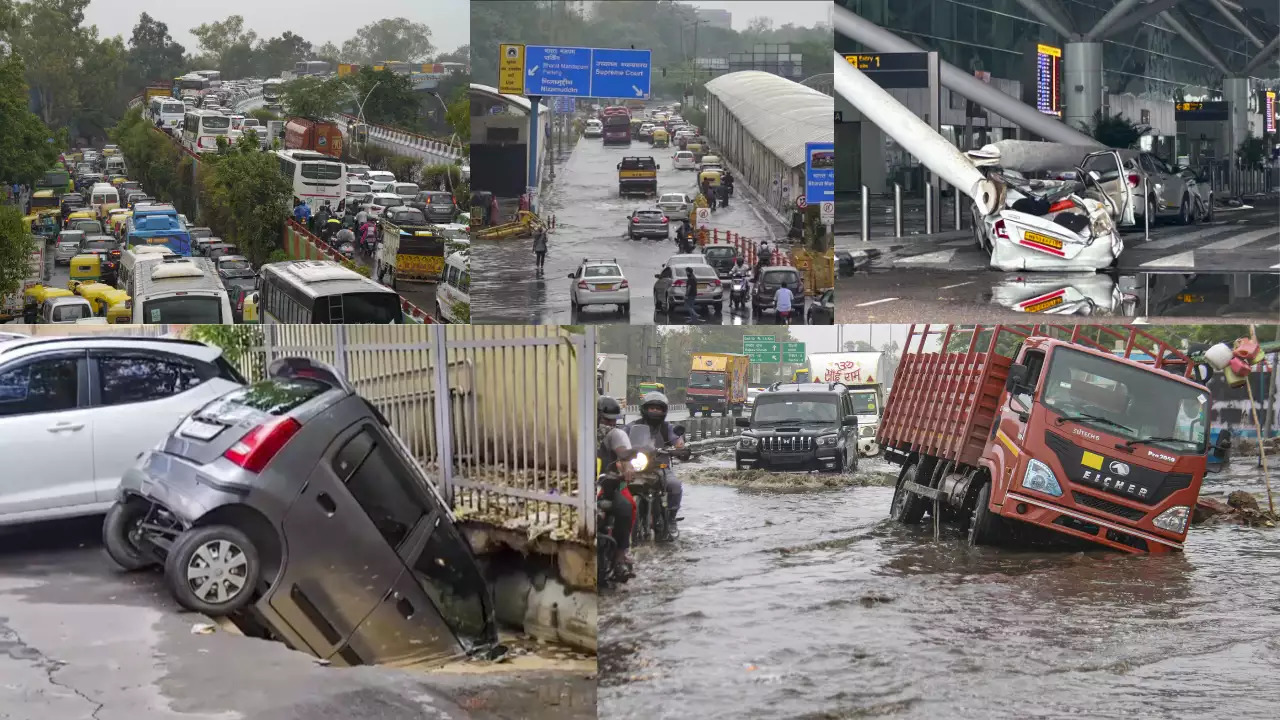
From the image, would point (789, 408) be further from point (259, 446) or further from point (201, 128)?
point (201, 128)

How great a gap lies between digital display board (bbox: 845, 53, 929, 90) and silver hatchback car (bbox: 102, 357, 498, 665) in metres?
2.62

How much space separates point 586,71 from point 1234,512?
11.2 ft

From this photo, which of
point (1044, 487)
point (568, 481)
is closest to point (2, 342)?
point (568, 481)

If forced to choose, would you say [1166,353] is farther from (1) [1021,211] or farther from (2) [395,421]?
(2) [395,421]

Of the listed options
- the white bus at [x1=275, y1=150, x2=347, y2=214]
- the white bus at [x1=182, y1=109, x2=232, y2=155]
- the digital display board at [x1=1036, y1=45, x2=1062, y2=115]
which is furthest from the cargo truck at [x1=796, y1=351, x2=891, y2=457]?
the white bus at [x1=182, y1=109, x2=232, y2=155]

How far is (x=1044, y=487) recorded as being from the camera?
20.4 ft

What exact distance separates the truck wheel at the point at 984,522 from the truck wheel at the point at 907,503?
0.76 ft

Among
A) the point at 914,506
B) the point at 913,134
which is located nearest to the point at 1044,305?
the point at 913,134

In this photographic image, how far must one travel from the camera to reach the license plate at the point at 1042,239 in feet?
21.9

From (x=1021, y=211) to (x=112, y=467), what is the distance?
4071 mm

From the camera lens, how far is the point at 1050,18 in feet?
21.8

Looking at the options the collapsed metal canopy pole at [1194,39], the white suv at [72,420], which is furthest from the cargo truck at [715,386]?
the collapsed metal canopy pole at [1194,39]

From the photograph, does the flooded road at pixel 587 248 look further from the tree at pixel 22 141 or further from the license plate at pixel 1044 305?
the tree at pixel 22 141

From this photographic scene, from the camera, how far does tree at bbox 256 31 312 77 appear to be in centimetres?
642
